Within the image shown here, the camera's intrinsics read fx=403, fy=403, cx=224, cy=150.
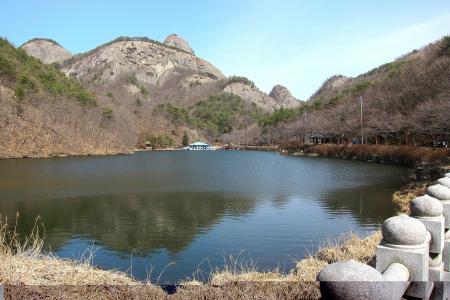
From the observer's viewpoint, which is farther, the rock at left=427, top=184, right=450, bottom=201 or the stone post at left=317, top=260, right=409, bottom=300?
the rock at left=427, top=184, right=450, bottom=201

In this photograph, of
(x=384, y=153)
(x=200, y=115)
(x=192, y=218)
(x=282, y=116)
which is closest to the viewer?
(x=192, y=218)

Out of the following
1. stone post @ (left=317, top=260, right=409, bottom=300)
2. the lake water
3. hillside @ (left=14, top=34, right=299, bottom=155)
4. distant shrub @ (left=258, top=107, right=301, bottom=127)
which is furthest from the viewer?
hillside @ (left=14, top=34, right=299, bottom=155)

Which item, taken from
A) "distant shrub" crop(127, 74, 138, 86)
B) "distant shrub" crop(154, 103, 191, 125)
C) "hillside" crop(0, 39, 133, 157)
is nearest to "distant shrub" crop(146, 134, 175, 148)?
"hillside" crop(0, 39, 133, 157)

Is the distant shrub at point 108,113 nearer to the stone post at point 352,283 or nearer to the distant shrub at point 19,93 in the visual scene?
the distant shrub at point 19,93

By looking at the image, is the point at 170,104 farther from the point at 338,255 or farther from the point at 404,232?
the point at 404,232

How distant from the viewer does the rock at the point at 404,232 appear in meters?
3.03

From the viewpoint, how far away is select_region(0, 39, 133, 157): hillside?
6738cm

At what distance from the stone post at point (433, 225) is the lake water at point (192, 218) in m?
5.43

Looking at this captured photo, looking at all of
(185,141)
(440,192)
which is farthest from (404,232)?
(185,141)

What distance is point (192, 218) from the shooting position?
50.8 ft

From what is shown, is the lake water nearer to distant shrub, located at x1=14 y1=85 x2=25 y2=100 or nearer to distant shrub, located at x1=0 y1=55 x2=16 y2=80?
distant shrub, located at x1=14 y1=85 x2=25 y2=100

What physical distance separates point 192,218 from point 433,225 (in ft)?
40.2

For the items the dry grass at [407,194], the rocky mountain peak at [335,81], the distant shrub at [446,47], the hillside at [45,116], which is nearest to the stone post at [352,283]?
the dry grass at [407,194]

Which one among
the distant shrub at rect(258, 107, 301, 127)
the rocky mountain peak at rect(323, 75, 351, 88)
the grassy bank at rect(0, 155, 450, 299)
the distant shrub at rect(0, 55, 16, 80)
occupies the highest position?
the rocky mountain peak at rect(323, 75, 351, 88)
